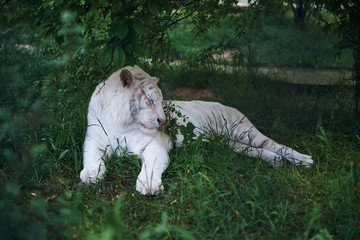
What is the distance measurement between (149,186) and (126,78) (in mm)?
852

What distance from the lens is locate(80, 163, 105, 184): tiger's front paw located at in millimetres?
2686

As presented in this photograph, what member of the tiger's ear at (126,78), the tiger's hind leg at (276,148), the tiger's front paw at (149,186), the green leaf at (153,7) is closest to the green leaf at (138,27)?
the green leaf at (153,7)

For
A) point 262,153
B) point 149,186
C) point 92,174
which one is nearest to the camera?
point 149,186

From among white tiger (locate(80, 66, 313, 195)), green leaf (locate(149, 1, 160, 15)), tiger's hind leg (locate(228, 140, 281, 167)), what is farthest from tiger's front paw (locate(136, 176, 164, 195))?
green leaf (locate(149, 1, 160, 15))

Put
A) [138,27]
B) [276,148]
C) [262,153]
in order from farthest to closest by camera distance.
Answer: [276,148] → [262,153] → [138,27]

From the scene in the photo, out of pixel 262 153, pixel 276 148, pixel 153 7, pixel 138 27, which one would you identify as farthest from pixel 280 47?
pixel 138 27

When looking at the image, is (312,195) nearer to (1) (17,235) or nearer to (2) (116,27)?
(2) (116,27)

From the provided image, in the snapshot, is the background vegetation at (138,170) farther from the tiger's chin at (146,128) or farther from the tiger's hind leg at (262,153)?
the tiger's chin at (146,128)

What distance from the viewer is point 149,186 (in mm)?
2543

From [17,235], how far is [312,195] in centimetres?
196

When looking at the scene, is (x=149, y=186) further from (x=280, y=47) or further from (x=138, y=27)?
(x=280, y=47)

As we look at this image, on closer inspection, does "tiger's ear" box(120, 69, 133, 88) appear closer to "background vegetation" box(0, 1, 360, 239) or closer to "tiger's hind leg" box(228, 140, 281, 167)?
"background vegetation" box(0, 1, 360, 239)

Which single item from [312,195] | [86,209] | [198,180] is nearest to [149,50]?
[198,180]

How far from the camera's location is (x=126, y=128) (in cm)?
287
